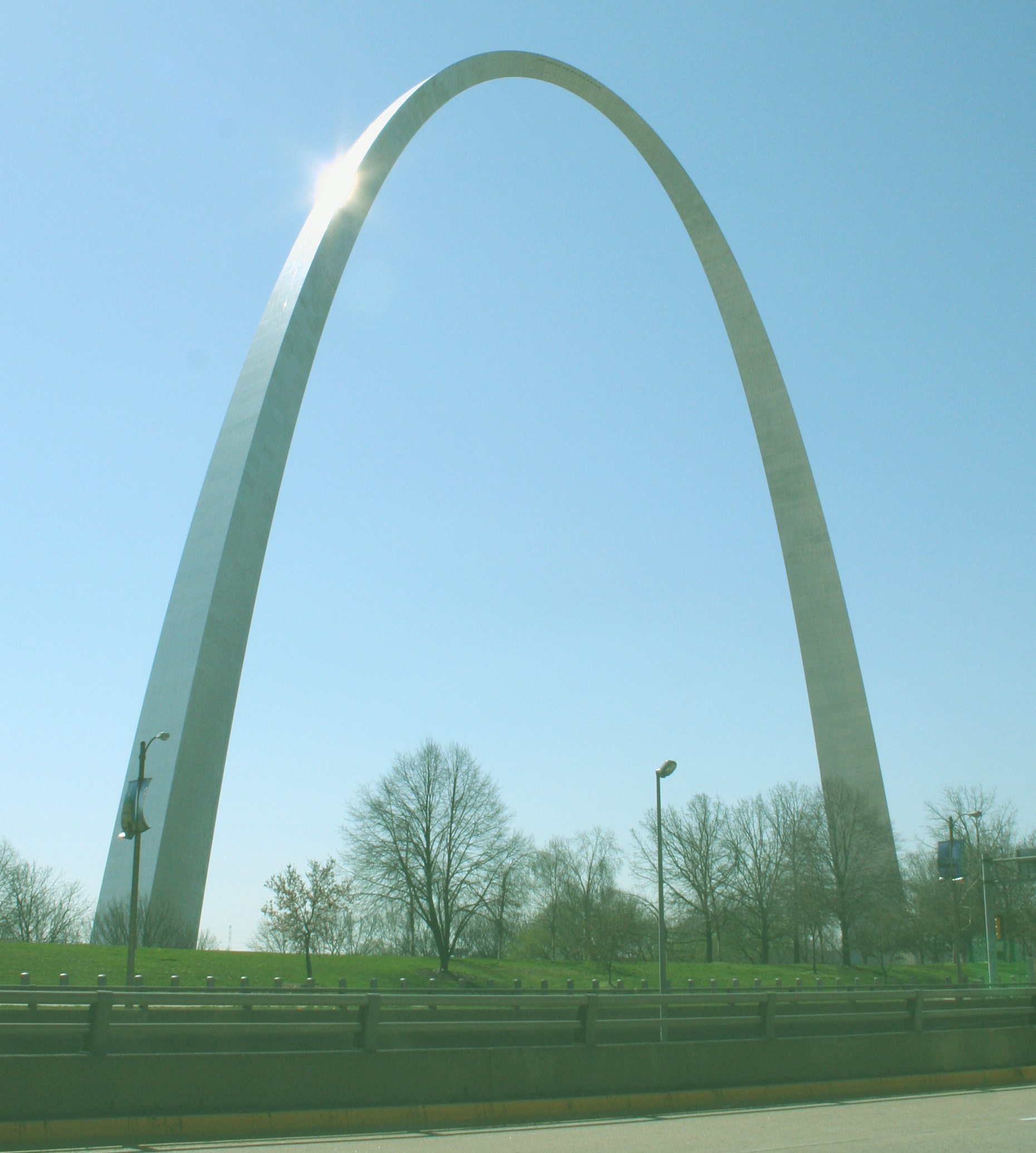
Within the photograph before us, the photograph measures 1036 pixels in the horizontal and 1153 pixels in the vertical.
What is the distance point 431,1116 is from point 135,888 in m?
17.9

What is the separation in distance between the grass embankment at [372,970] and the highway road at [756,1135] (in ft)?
60.9

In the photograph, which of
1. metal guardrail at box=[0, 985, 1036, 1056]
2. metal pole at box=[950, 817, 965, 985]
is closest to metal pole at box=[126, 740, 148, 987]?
metal guardrail at box=[0, 985, 1036, 1056]

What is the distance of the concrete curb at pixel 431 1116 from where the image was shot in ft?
25.6

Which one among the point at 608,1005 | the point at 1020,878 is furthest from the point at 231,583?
the point at 1020,878

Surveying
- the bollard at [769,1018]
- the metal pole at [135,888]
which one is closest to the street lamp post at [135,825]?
the metal pole at [135,888]

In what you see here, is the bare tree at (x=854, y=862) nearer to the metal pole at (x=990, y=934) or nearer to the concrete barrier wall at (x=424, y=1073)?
the metal pole at (x=990, y=934)

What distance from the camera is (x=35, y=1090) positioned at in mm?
7793

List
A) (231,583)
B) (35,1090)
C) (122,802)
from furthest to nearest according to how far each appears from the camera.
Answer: (231,583)
(122,802)
(35,1090)

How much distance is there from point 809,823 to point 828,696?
14900mm

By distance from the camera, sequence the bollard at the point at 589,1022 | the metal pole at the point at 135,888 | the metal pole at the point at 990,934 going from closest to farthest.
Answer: the bollard at the point at 589,1022, the metal pole at the point at 135,888, the metal pole at the point at 990,934

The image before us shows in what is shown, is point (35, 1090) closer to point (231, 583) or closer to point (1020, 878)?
point (231, 583)

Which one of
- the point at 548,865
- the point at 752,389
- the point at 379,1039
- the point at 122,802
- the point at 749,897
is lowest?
the point at 379,1039

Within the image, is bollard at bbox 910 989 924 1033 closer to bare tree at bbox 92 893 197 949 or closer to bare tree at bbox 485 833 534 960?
bare tree at bbox 92 893 197 949

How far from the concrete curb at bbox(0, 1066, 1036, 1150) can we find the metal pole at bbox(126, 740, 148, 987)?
15.5m
